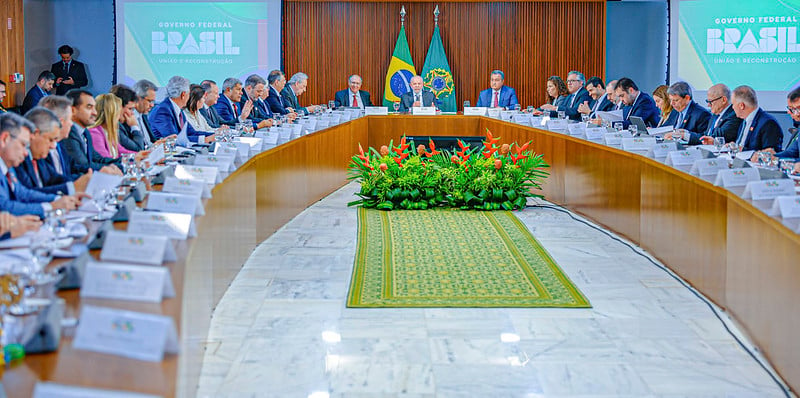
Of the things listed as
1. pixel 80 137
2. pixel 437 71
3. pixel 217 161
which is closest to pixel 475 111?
pixel 437 71

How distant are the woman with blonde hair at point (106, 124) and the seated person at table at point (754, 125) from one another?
3.96 metres

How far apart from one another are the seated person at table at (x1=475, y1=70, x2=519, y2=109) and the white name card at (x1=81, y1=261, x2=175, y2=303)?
965 centimetres

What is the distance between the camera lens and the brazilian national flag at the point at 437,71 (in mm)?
13164

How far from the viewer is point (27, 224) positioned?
284cm

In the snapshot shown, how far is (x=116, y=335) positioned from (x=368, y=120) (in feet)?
30.5

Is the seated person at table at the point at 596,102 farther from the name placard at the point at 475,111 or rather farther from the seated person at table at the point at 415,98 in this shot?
the seated person at table at the point at 415,98

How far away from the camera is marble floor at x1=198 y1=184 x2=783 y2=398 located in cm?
317

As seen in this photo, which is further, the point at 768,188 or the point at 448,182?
the point at 448,182

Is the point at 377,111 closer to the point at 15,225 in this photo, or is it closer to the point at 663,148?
the point at 663,148

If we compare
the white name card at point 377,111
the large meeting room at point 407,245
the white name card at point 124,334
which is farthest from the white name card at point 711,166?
the white name card at point 377,111

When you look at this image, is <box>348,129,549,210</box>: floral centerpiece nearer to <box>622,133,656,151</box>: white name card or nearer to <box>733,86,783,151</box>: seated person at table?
<box>622,133,656,151</box>: white name card

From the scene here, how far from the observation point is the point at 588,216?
6.95 meters

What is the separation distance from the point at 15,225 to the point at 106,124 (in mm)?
2594

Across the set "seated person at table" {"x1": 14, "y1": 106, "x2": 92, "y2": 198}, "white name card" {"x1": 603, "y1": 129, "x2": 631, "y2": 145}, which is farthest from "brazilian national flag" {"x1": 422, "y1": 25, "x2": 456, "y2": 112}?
"seated person at table" {"x1": 14, "y1": 106, "x2": 92, "y2": 198}
